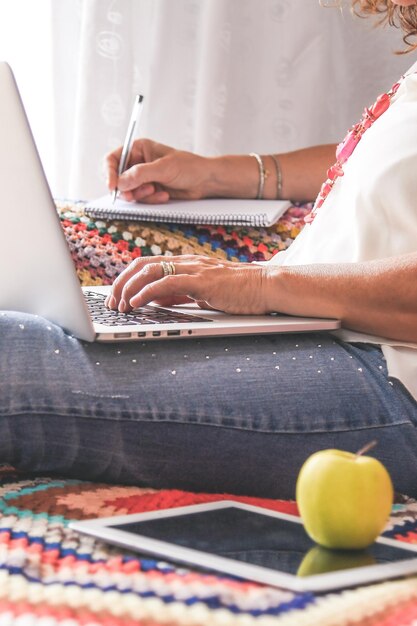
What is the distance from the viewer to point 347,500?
28.9 inches

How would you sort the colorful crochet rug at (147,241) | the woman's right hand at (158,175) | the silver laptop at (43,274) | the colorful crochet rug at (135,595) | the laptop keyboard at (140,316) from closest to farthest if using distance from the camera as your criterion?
the colorful crochet rug at (135,595) → the silver laptop at (43,274) → the laptop keyboard at (140,316) → the colorful crochet rug at (147,241) → the woman's right hand at (158,175)

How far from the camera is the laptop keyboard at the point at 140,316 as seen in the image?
1014 mm

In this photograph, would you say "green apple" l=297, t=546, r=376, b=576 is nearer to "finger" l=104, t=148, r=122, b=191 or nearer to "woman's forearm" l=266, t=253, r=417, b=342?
"woman's forearm" l=266, t=253, r=417, b=342

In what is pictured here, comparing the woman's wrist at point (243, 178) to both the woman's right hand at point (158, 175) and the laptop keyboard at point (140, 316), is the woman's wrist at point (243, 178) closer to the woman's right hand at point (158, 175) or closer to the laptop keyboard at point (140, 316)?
the woman's right hand at point (158, 175)

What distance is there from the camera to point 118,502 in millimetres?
884

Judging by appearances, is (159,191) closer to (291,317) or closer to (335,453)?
(291,317)

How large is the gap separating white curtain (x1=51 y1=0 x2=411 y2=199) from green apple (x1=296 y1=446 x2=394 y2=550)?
1590mm

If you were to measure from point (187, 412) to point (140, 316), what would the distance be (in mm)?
167

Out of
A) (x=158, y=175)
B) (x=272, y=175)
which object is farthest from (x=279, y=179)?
(x=158, y=175)

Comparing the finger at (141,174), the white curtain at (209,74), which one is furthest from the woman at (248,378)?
the white curtain at (209,74)

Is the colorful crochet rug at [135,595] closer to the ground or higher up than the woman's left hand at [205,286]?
closer to the ground

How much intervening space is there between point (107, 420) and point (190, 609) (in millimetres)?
306

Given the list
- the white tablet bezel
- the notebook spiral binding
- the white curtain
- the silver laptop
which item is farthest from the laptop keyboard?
the white curtain

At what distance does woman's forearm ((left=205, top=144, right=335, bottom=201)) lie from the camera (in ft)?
5.49
